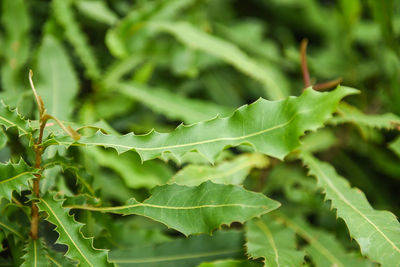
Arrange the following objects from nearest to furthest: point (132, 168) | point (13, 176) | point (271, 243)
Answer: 1. point (13, 176)
2. point (271, 243)
3. point (132, 168)

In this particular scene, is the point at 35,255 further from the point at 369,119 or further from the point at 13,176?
the point at 369,119

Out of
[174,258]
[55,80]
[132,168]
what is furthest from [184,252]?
[55,80]

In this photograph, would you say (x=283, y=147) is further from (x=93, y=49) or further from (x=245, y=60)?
(x=93, y=49)

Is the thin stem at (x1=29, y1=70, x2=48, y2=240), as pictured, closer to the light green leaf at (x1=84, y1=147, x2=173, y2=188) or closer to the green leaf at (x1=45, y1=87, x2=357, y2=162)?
the green leaf at (x1=45, y1=87, x2=357, y2=162)

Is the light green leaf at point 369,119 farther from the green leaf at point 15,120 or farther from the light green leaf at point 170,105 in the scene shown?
the green leaf at point 15,120

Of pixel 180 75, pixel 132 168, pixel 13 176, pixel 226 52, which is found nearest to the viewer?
pixel 13 176
